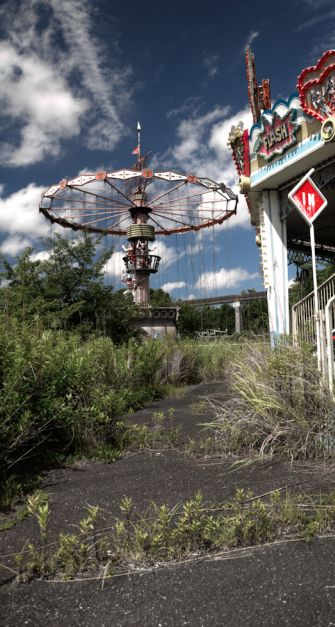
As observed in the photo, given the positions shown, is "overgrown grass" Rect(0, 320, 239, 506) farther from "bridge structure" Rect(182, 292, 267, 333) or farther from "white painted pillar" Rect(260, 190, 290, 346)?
"bridge structure" Rect(182, 292, 267, 333)

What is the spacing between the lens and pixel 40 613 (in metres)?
2.13

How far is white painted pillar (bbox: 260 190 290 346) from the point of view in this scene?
11.6m

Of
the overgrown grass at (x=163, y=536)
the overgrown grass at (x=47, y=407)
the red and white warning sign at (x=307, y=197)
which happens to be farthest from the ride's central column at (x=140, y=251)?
the overgrown grass at (x=163, y=536)

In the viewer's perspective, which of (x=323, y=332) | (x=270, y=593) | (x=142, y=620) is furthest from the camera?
(x=323, y=332)

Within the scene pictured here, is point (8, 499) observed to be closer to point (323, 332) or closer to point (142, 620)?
point (142, 620)

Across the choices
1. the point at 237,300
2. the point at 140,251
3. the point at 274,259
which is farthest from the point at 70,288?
the point at 237,300

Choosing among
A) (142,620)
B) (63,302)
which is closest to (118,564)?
(142,620)

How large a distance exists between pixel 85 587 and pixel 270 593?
3.08 ft

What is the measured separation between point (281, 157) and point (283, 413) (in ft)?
26.0

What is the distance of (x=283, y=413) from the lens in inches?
184

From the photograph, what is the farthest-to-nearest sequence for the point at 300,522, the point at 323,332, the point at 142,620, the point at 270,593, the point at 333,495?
the point at 323,332
the point at 333,495
the point at 300,522
the point at 270,593
the point at 142,620

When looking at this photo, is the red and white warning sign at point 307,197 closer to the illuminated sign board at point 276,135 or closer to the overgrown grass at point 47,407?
the overgrown grass at point 47,407

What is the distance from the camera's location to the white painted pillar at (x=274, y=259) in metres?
11.6

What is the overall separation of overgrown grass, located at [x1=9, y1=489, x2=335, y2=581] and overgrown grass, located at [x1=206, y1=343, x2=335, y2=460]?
132cm
